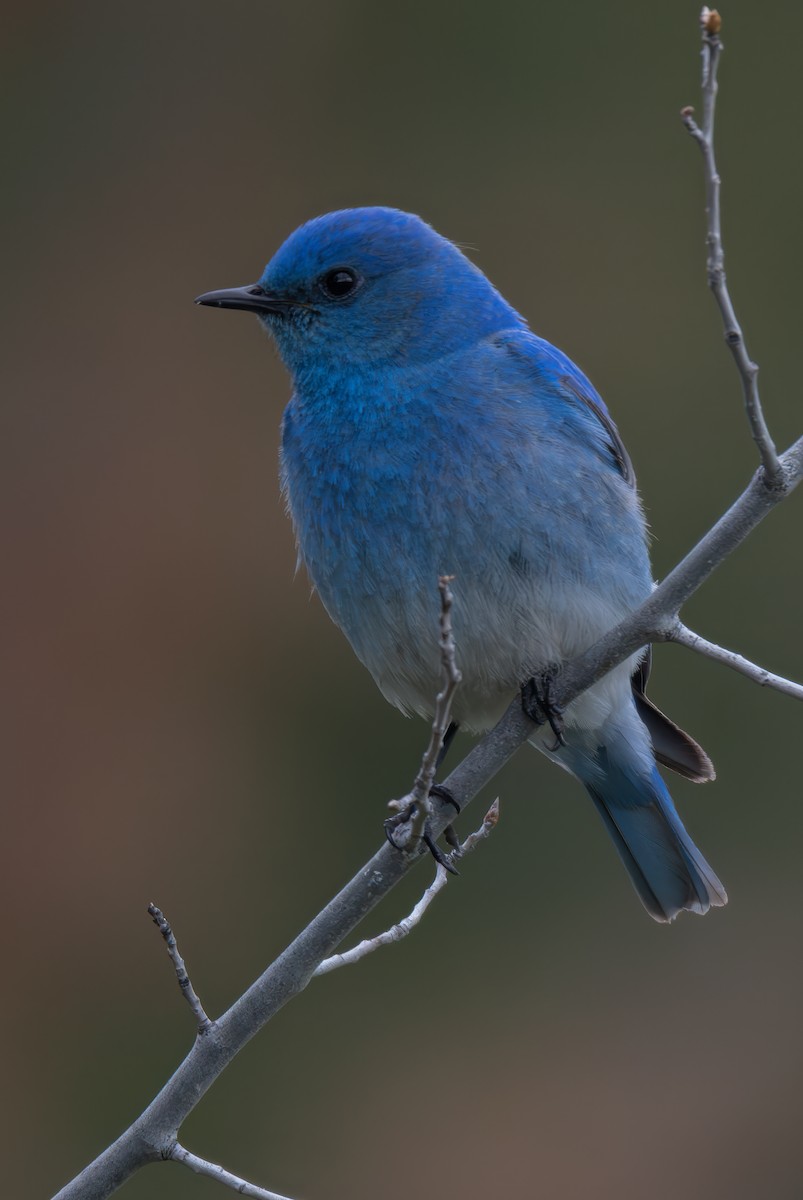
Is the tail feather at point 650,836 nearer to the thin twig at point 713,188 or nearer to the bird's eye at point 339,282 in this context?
the bird's eye at point 339,282

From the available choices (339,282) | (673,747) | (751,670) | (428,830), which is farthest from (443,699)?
(339,282)

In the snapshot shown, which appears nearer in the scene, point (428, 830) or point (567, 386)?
point (428, 830)

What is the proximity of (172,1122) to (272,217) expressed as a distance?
20.4ft

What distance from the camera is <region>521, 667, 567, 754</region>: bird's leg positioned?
162 inches

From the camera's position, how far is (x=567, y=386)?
4.60 metres

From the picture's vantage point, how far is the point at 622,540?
14.6ft

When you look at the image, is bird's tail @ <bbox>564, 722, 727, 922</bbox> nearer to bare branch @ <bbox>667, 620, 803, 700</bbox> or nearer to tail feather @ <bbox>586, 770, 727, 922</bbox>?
tail feather @ <bbox>586, 770, 727, 922</bbox>

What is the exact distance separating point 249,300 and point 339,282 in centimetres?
29

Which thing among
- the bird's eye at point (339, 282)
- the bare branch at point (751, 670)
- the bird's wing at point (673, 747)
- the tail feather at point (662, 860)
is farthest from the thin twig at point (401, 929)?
the bird's eye at point (339, 282)

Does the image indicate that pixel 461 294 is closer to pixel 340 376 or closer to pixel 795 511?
pixel 340 376

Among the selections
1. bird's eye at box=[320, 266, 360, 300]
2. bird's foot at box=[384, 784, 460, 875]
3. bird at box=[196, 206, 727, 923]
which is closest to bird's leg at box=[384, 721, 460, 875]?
bird's foot at box=[384, 784, 460, 875]

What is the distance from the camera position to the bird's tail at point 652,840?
16.6 ft

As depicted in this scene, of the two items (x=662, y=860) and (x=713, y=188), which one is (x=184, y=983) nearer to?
(x=713, y=188)

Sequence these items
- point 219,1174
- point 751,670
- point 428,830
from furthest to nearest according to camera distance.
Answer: point 428,830, point 751,670, point 219,1174
